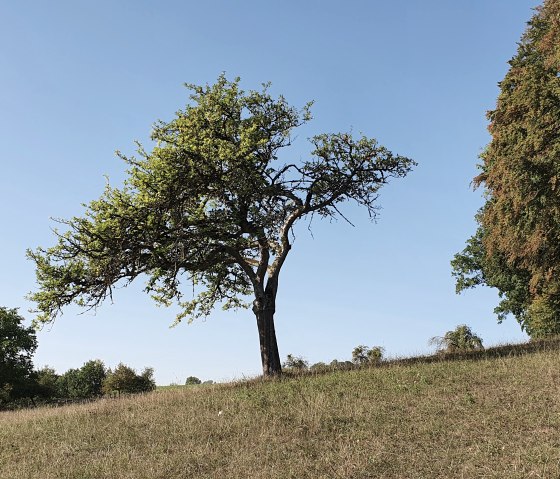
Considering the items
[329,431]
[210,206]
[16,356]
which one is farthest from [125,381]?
[329,431]

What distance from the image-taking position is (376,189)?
24875 mm

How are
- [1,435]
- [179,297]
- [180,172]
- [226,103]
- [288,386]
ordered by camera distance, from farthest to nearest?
[179,297] → [226,103] → [180,172] → [288,386] → [1,435]

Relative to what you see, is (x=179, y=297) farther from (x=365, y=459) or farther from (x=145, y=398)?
(x=365, y=459)

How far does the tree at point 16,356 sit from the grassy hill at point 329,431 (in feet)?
122

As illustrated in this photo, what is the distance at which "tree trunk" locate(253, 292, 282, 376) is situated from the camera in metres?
21.6

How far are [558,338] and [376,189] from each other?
38.4 ft

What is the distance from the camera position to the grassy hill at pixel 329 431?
971 centimetres

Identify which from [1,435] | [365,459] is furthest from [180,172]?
[365,459]

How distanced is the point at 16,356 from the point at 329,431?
5084cm

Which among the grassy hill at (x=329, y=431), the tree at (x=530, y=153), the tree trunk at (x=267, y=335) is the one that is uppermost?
the tree at (x=530, y=153)

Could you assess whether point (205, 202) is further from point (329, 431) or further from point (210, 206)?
point (329, 431)

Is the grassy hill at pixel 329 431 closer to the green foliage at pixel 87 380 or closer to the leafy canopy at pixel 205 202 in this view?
the leafy canopy at pixel 205 202

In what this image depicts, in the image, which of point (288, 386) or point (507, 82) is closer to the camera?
point (288, 386)

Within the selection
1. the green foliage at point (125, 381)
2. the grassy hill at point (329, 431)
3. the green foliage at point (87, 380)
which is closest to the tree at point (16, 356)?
the green foliage at point (125, 381)
